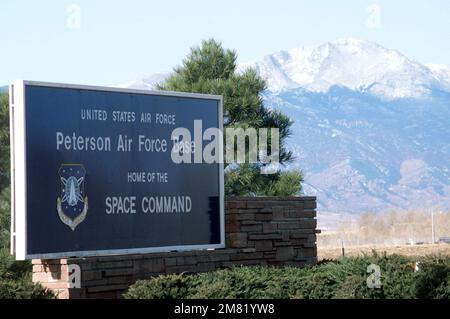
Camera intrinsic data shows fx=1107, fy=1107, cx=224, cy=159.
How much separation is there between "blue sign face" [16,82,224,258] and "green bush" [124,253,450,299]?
1.96 m

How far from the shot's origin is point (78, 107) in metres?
16.5

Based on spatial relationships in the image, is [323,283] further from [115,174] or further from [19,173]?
[19,173]

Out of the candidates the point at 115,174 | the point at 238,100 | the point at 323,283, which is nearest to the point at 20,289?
the point at 115,174

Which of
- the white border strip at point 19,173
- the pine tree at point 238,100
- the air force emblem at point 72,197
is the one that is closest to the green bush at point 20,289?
the white border strip at point 19,173

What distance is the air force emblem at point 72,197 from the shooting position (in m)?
16.1

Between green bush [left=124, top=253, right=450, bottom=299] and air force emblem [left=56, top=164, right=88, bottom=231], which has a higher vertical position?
air force emblem [left=56, top=164, right=88, bottom=231]

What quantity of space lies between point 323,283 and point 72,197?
12.7 ft

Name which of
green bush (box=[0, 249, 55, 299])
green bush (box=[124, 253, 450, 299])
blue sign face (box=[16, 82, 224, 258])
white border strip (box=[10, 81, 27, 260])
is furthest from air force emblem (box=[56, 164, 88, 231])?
green bush (box=[124, 253, 450, 299])

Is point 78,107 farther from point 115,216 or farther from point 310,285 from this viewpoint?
point 310,285

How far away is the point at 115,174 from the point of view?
1697 centimetres

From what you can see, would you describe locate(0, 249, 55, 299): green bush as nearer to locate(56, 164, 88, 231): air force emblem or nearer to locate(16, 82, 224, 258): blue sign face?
locate(16, 82, 224, 258): blue sign face

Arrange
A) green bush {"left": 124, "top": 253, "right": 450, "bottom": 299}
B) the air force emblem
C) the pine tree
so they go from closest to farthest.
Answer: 1. green bush {"left": 124, "top": 253, "right": 450, "bottom": 299}
2. the air force emblem
3. the pine tree

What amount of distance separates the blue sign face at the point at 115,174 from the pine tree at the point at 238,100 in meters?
9.03

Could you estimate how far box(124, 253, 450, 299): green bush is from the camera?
1449 cm
